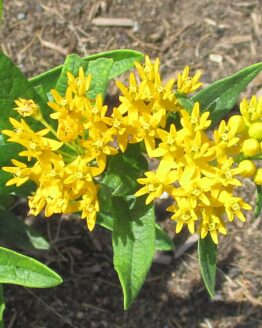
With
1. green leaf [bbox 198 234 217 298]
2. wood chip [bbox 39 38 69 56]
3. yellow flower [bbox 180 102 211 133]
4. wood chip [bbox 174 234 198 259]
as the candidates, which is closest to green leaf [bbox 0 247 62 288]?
green leaf [bbox 198 234 217 298]

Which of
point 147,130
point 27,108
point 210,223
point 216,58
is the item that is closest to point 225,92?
point 147,130

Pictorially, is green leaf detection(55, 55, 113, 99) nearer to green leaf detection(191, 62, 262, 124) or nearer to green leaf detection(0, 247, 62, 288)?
green leaf detection(191, 62, 262, 124)

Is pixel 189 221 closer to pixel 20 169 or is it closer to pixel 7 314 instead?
pixel 20 169

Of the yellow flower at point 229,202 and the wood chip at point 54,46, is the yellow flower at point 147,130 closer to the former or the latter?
the yellow flower at point 229,202

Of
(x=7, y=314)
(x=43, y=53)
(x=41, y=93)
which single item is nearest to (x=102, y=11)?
(x=43, y=53)

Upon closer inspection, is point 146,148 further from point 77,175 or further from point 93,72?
point 93,72

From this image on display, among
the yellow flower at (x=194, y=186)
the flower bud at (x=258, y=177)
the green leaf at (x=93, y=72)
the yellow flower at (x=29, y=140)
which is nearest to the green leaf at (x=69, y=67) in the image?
the green leaf at (x=93, y=72)
